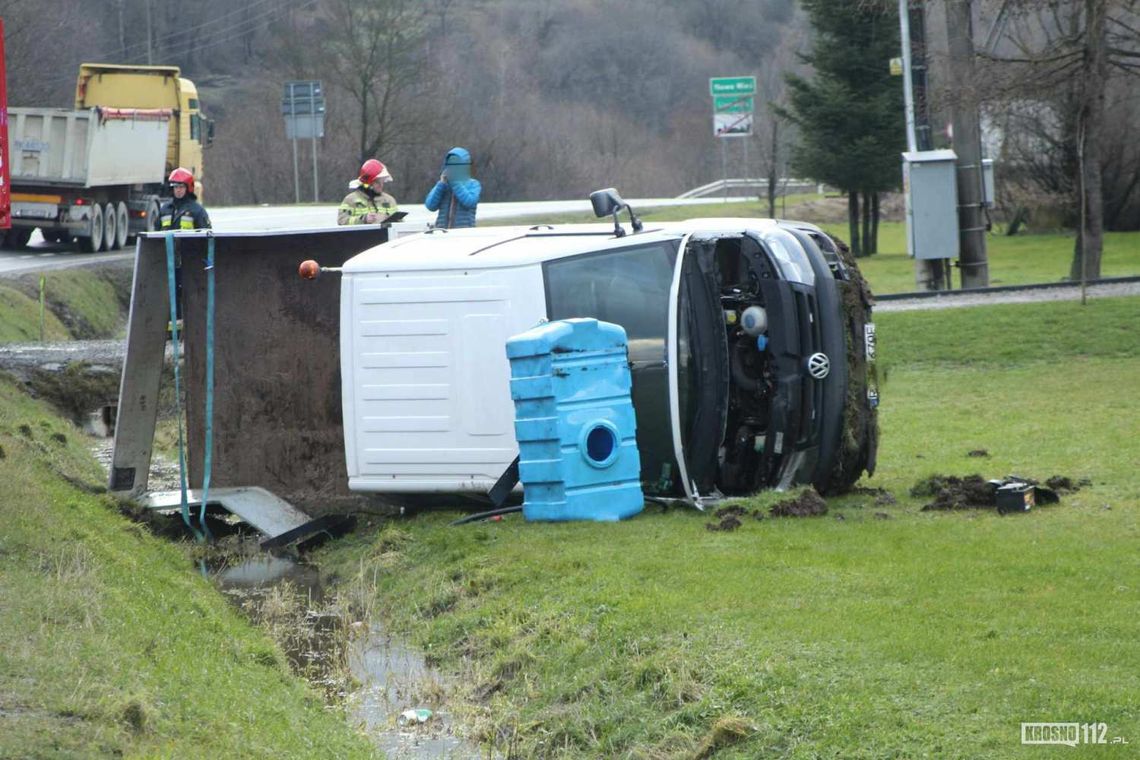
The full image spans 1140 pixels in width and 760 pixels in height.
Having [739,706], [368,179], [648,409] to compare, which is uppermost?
[368,179]

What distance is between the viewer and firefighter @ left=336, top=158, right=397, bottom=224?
1345 centimetres

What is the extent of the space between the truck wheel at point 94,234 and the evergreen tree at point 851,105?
19325 millimetres

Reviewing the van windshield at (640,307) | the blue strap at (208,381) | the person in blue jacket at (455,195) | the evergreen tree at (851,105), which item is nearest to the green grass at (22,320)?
the person in blue jacket at (455,195)

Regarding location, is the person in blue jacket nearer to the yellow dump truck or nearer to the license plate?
the license plate

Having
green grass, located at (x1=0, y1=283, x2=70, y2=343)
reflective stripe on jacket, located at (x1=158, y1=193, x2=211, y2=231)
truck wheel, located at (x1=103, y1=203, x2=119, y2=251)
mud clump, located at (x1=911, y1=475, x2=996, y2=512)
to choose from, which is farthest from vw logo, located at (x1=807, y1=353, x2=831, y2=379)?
truck wheel, located at (x1=103, y1=203, x2=119, y2=251)

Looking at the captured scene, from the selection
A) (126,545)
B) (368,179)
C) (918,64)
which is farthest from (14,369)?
(918,64)

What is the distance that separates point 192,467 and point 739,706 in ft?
21.9

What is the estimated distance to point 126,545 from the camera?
32.9 ft

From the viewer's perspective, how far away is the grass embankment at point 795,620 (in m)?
6.01

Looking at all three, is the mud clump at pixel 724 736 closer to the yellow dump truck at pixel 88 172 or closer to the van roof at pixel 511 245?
the van roof at pixel 511 245

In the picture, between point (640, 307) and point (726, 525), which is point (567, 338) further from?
point (726, 525)

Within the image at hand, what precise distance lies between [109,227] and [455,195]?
890 inches

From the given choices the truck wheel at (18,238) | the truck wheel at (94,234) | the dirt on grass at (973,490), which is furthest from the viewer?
the truck wheel at (18,238)

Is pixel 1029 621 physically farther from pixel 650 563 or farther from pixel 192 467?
pixel 192 467
